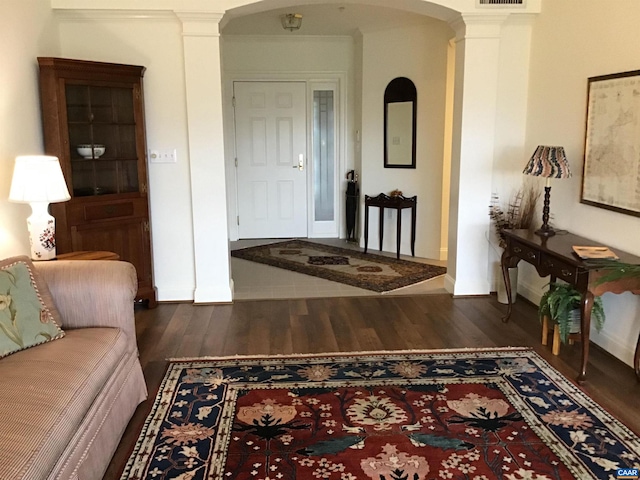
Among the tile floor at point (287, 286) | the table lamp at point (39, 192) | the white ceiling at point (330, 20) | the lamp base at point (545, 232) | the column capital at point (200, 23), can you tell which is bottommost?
the tile floor at point (287, 286)

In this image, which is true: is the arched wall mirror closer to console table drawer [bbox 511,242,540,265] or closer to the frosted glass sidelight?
the frosted glass sidelight

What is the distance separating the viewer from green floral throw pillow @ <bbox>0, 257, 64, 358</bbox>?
2324mm

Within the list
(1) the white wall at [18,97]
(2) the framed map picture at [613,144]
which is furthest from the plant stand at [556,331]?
(1) the white wall at [18,97]

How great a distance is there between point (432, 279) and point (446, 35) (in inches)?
99.8

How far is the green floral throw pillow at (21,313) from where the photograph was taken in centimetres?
232

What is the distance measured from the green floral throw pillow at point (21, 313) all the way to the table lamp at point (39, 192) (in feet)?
2.10

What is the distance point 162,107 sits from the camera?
14.4 ft

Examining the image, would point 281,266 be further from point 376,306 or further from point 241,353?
point 241,353

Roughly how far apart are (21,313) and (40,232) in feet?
3.23

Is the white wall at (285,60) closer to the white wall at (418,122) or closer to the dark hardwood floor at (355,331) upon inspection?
the white wall at (418,122)

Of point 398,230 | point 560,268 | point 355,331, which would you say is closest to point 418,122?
point 398,230

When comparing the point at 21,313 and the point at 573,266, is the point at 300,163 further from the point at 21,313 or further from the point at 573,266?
the point at 21,313

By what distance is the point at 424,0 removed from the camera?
13.8 feet

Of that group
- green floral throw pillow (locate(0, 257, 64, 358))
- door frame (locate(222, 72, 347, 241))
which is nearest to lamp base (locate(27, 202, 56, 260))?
green floral throw pillow (locate(0, 257, 64, 358))
